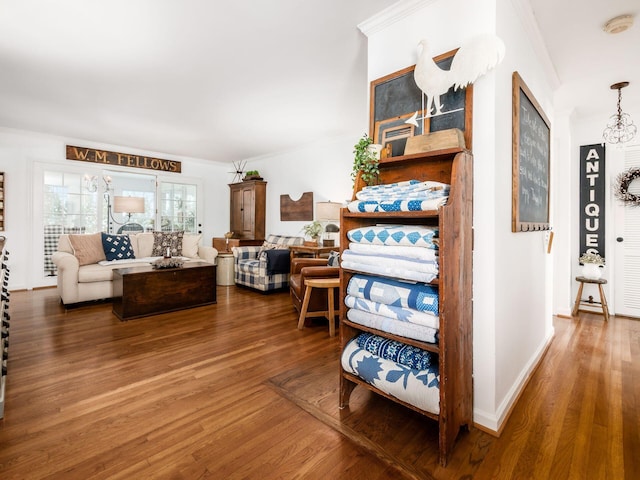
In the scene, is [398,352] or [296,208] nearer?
[398,352]

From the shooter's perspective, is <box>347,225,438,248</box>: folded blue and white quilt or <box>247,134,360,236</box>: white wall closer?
<box>347,225,438,248</box>: folded blue and white quilt

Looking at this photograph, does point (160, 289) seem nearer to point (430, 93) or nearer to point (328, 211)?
point (328, 211)

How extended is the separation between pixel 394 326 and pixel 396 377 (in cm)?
26

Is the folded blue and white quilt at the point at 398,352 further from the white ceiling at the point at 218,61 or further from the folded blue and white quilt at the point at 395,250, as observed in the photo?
the white ceiling at the point at 218,61

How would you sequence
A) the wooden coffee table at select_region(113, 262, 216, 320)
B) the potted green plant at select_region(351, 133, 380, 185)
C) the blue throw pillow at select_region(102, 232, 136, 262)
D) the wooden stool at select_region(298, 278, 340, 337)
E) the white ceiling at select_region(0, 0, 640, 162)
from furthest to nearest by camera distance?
the blue throw pillow at select_region(102, 232, 136, 262), the wooden coffee table at select_region(113, 262, 216, 320), the wooden stool at select_region(298, 278, 340, 337), the white ceiling at select_region(0, 0, 640, 162), the potted green plant at select_region(351, 133, 380, 185)

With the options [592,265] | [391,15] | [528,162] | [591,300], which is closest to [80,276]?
[391,15]

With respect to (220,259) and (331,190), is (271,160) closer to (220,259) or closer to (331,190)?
(331,190)

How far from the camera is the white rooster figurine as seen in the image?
1.51 m

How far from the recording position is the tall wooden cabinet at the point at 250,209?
6.68 meters

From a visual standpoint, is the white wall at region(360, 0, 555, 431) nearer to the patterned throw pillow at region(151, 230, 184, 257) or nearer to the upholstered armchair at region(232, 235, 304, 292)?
the upholstered armchair at region(232, 235, 304, 292)

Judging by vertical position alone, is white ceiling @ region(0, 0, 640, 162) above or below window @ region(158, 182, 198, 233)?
above

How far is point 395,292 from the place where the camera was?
155 cm

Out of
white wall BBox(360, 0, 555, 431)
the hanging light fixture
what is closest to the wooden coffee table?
white wall BBox(360, 0, 555, 431)

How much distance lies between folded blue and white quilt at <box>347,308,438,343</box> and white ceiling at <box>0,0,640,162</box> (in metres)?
1.92
